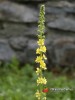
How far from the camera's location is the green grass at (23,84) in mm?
5801

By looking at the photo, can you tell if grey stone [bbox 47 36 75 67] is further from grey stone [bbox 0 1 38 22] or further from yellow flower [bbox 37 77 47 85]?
yellow flower [bbox 37 77 47 85]

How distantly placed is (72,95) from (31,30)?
2272 mm

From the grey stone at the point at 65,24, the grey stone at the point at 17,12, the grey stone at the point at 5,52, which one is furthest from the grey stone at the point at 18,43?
the grey stone at the point at 65,24

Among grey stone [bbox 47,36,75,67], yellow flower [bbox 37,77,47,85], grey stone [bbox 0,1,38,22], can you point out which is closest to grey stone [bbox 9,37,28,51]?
grey stone [bbox 0,1,38,22]

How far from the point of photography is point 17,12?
7.85 m

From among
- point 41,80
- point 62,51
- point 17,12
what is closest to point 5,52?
point 17,12

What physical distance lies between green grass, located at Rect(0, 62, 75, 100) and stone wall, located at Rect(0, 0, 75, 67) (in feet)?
1.54

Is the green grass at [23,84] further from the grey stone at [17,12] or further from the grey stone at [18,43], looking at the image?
the grey stone at [17,12]

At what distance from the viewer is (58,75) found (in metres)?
7.80

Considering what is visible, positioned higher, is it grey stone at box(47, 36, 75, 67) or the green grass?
grey stone at box(47, 36, 75, 67)

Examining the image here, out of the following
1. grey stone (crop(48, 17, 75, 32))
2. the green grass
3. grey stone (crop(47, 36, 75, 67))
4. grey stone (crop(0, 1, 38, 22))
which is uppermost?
grey stone (crop(0, 1, 38, 22))

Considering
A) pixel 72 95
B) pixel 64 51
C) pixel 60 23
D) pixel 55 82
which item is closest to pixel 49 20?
pixel 60 23

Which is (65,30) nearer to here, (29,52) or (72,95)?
(29,52)

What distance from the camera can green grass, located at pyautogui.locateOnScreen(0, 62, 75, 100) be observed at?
580 centimetres
